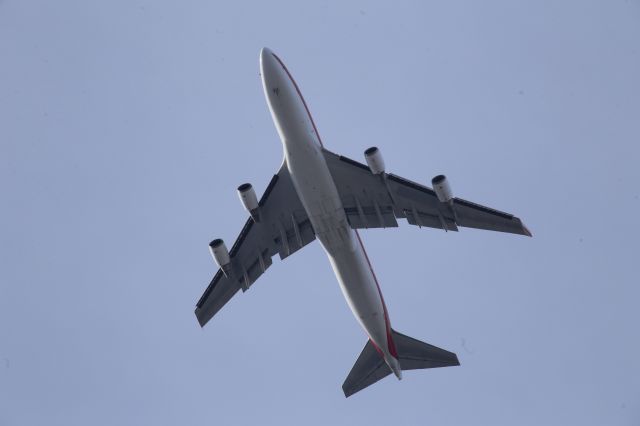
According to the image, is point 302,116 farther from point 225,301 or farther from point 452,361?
point 452,361

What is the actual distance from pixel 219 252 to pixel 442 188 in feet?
40.0

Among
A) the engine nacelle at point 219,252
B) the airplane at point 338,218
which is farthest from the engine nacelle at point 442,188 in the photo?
the engine nacelle at point 219,252

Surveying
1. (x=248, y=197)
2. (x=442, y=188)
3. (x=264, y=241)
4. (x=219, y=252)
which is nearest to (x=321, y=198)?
(x=248, y=197)

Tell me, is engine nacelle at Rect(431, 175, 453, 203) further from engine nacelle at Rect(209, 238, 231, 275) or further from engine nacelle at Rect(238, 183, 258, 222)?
engine nacelle at Rect(209, 238, 231, 275)

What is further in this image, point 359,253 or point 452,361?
point 452,361

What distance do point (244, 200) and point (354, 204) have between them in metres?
5.65

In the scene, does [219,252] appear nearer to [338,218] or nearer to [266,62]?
[338,218]

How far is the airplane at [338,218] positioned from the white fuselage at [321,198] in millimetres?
47

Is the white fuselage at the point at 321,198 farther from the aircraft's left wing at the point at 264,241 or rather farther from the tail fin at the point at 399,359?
the aircraft's left wing at the point at 264,241

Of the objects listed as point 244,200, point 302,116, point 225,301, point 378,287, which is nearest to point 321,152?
point 302,116

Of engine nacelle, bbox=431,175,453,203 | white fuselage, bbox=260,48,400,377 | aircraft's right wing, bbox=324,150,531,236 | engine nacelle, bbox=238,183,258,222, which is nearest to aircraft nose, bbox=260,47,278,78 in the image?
white fuselage, bbox=260,48,400,377

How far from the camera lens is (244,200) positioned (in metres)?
40.6

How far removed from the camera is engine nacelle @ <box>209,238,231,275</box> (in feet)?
137

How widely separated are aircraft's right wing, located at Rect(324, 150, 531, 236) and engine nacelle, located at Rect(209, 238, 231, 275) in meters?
6.82
